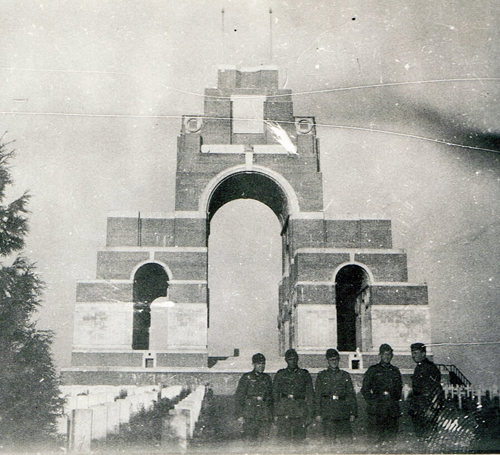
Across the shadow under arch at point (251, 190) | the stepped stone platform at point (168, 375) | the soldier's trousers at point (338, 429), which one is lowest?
the soldier's trousers at point (338, 429)

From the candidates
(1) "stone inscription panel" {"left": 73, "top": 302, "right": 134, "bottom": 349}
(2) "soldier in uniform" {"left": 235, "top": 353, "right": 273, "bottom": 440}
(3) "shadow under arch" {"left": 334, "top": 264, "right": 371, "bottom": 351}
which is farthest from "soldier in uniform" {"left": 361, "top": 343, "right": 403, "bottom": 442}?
(1) "stone inscription panel" {"left": 73, "top": 302, "right": 134, "bottom": 349}

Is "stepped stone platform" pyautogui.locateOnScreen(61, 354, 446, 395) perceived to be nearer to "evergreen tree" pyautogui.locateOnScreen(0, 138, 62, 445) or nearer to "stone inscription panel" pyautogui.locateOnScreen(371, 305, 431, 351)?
"stone inscription panel" pyautogui.locateOnScreen(371, 305, 431, 351)

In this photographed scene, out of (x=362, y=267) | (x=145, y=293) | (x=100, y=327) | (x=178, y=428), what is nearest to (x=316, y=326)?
(x=362, y=267)

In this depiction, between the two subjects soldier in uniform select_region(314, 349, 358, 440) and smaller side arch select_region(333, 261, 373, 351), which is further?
smaller side arch select_region(333, 261, 373, 351)

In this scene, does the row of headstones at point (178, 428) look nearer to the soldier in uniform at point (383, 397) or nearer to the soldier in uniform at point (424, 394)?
the soldier in uniform at point (383, 397)

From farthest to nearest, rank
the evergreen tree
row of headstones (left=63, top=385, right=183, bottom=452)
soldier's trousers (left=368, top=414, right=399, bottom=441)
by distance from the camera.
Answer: the evergreen tree
soldier's trousers (left=368, top=414, right=399, bottom=441)
row of headstones (left=63, top=385, right=183, bottom=452)

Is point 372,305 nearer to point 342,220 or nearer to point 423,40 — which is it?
point 342,220

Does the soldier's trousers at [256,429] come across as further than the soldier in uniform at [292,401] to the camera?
No

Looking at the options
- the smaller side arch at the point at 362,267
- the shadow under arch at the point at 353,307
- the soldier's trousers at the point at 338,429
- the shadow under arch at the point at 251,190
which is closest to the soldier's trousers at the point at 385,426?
the soldier's trousers at the point at 338,429
